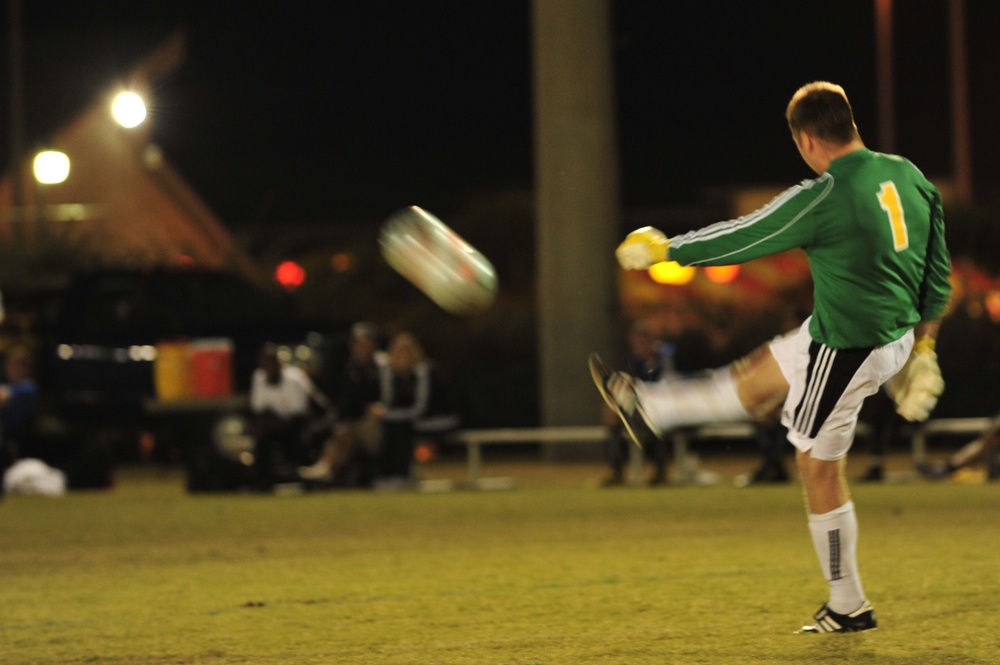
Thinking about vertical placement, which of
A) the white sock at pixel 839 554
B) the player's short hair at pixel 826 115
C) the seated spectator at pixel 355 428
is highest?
the player's short hair at pixel 826 115

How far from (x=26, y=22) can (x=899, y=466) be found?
123 ft

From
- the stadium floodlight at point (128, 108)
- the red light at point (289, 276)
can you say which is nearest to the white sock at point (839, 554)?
the stadium floodlight at point (128, 108)

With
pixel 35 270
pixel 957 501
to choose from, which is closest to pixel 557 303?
pixel 957 501

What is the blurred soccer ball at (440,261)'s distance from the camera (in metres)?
8.77

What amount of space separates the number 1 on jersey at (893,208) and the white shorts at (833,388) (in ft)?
1.51

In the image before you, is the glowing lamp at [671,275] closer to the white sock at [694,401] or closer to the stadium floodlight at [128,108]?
the stadium floodlight at [128,108]

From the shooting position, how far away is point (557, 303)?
869 inches

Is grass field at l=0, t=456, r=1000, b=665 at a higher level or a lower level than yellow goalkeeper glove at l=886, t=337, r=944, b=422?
lower

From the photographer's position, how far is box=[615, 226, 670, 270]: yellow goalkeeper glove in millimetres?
7066

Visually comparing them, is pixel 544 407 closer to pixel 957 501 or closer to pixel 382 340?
pixel 382 340

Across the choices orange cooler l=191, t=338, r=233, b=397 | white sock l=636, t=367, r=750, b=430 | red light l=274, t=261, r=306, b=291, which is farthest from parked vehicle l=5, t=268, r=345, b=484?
white sock l=636, t=367, r=750, b=430

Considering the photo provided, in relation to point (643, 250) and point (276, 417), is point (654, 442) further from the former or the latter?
point (643, 250)

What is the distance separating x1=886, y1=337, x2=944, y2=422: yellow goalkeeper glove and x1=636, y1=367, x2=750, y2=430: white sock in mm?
697

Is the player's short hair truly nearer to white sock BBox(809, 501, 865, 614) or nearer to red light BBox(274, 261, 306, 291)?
white sock BBox(809, 501, 865, 614)
